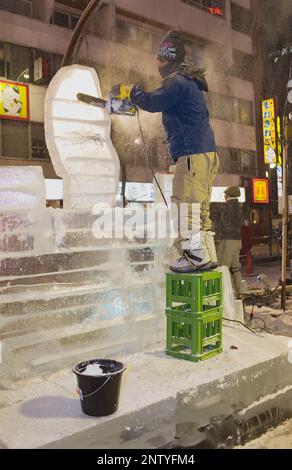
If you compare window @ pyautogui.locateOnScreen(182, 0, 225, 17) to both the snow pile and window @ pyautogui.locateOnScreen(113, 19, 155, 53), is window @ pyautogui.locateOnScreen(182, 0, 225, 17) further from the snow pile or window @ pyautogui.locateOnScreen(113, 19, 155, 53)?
the snow pile

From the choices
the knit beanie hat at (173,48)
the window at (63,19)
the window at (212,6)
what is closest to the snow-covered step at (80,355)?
the knit beanie hat at (173,48)

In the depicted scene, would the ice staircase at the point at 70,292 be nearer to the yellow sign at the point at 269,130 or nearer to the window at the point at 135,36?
the window at the point at 135,36

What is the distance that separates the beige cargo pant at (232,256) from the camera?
984 centimetres

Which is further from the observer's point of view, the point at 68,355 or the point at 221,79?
the point at 221,79


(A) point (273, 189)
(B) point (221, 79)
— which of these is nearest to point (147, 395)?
(B) point (221, 79)

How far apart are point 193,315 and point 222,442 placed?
1456mm

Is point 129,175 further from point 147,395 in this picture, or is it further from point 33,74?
point 147,395

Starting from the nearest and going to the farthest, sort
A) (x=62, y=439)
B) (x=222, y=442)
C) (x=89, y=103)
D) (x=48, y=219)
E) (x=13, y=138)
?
(x=62, y=439) → (x=222, y=442) → (x=48, y=219) → (x=89, y=103) → (x=13, y=138)

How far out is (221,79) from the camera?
101 ft

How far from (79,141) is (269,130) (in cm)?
2408

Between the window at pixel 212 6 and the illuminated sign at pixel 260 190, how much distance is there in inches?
469

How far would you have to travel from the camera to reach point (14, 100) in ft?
62.1

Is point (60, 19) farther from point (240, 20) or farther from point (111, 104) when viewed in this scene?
point (111, 104)

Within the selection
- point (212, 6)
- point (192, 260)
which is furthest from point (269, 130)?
point (192, 260)
